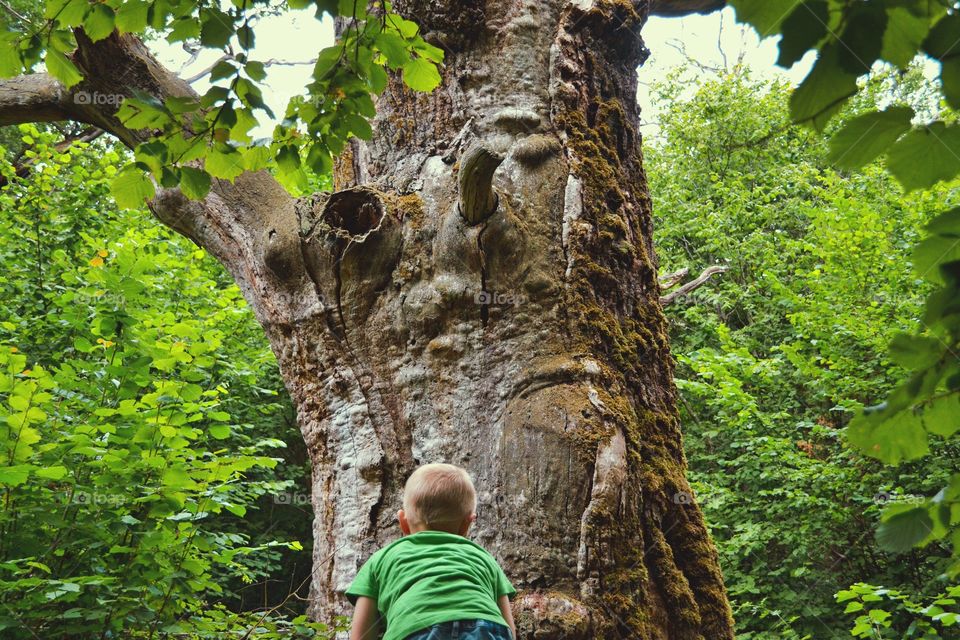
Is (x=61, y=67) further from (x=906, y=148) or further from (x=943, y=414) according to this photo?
(x=943, y=414)

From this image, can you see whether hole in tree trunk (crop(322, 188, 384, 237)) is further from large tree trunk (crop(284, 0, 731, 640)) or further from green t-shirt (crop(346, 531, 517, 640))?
green t-shirt (crop(346, 531, 517, 640))

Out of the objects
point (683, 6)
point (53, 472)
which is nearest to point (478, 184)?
point (53, 472)

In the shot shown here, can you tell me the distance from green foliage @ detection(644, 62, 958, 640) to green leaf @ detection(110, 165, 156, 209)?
24.1ft

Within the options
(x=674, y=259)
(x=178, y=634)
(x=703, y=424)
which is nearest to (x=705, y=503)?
(x=703, y=424)

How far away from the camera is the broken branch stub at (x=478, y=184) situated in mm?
2569

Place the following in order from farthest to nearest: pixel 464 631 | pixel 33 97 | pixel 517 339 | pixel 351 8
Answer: pixel 33 97 < pixel 517 339 < pixel 464 631 < pixel 351 8

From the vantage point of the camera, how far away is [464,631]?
216cm

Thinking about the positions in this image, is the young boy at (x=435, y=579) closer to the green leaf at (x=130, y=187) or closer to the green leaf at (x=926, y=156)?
the green leaf at (x=130, y=187)

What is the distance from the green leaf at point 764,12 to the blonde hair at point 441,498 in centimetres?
182

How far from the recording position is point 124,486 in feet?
12.1

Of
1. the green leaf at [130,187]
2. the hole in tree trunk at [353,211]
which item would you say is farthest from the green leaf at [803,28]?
the hole in tree trunk at [353,211]

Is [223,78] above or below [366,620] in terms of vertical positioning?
above

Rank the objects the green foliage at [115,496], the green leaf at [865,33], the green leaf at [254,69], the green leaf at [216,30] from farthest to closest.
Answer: the green foliage at [115,496], the green leaf at [254,69], the green leaf at [216,30], the green leaf at [865,33]

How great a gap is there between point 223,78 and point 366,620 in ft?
5.66
